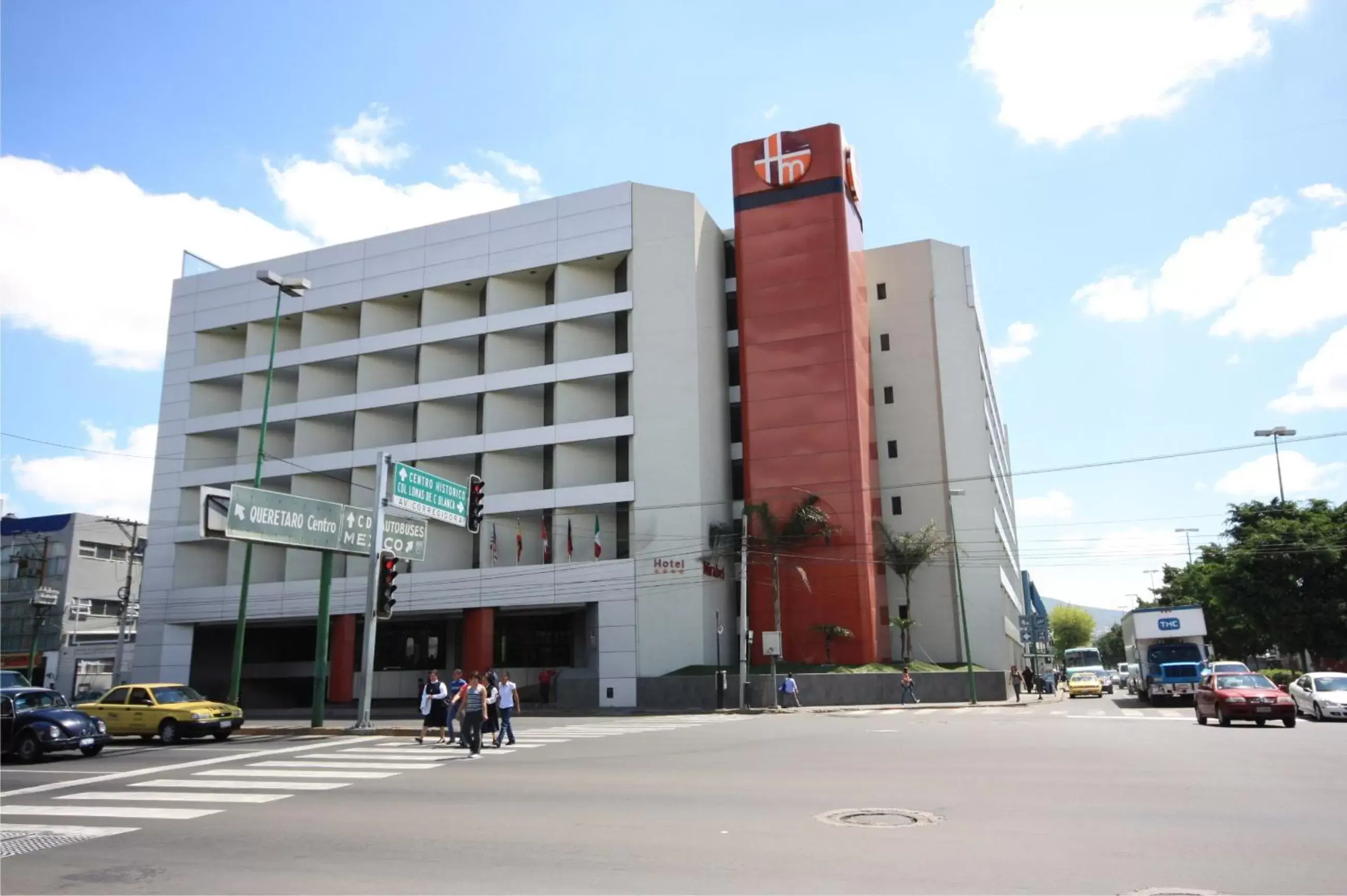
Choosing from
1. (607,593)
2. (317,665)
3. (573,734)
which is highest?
(607,593)

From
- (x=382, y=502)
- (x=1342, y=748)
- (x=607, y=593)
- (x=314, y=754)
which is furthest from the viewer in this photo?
(x=607, y=593)

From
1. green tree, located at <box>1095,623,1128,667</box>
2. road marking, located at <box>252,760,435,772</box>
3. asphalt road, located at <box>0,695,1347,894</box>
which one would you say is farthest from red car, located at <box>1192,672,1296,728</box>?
green tree, located at <box>1095,623,1128,667</box>

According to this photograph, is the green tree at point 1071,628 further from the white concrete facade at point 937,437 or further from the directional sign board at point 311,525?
the directional sign board at point 311,525

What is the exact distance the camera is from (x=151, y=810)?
A: 1201 centimetres

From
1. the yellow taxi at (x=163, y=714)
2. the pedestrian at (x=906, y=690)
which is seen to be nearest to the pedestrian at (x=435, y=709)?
the yellow taxi at (x=163, y=714)

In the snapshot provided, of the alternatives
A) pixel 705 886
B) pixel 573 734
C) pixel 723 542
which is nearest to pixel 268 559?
pixel 723 542

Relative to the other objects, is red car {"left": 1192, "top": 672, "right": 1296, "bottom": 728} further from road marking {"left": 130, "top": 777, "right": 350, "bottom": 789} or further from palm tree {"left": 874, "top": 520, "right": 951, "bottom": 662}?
road marking {"left": 130, "top": 777, "right": 350, "bottom": 789}

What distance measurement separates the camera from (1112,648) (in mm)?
157625

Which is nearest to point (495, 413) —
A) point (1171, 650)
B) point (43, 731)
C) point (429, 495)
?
point (429, 495)

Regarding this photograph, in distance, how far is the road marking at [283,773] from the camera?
50.7 ft

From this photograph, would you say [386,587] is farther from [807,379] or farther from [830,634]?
[807,379]

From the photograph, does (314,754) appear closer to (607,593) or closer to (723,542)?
(607,593)

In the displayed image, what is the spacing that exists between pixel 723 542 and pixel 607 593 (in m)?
6.08

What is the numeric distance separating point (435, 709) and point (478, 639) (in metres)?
22.8
